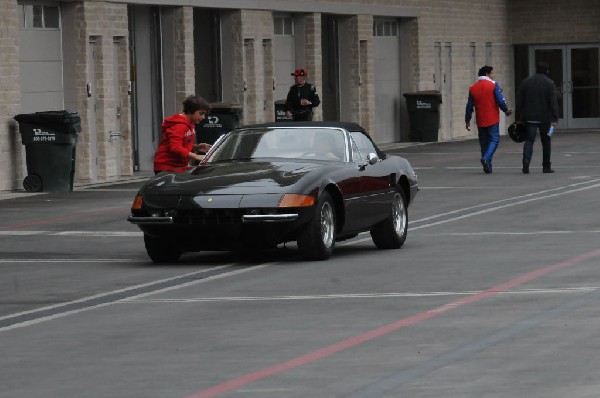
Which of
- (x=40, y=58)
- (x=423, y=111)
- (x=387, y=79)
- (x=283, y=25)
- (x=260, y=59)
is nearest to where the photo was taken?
(x=40, y=58)

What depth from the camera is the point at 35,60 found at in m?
29.2

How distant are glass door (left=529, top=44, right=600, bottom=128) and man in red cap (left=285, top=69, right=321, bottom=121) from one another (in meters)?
26.1

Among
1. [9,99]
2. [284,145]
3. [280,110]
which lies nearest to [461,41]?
[280,110]

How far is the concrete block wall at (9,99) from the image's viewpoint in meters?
27.7

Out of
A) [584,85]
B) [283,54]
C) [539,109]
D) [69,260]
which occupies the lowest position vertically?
[69,260]

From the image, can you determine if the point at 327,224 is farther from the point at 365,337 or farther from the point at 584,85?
the point at 584,85

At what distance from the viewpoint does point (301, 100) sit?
98.8 ft

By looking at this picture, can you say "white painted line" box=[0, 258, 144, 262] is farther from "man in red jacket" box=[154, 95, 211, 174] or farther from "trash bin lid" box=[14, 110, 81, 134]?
"trash bin lid" box=[14, 110, 81, 134]

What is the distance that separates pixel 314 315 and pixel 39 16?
61.4 ft

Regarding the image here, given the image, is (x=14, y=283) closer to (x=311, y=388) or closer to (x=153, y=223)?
(x=153, y=223)

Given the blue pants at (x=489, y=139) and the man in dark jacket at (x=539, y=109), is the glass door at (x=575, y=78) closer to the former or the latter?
the blue pants at (x=489, y=139)

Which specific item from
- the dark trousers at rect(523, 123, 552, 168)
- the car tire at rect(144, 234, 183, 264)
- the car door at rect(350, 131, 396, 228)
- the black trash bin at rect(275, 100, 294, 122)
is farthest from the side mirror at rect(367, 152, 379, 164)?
the black trash bin at rect(275, 100, 294, 122)

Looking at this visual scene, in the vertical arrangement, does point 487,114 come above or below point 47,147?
above

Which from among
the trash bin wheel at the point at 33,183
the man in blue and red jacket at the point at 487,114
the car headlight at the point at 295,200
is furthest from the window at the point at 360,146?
the man in blue and red jacket at the point at 487,114
